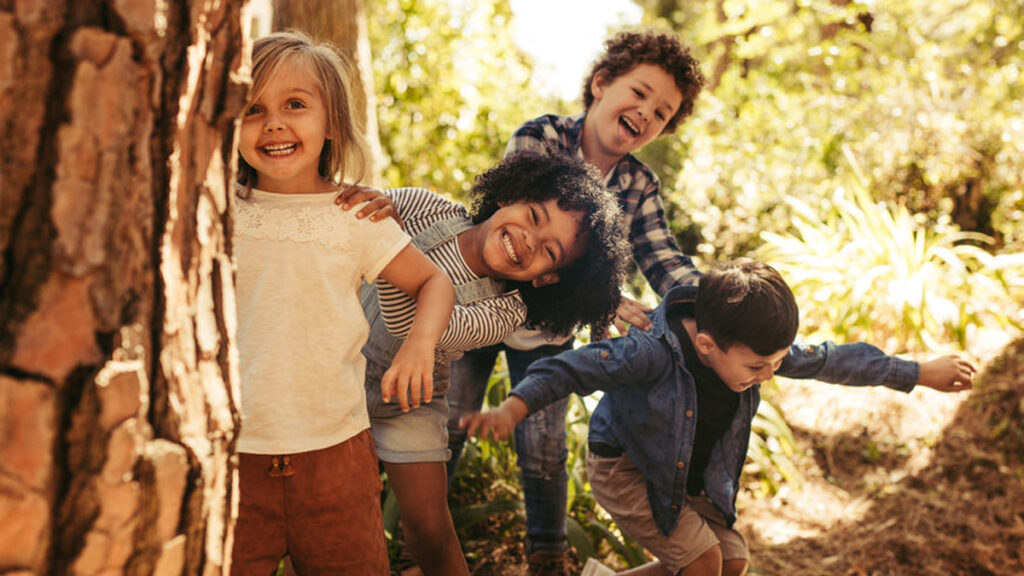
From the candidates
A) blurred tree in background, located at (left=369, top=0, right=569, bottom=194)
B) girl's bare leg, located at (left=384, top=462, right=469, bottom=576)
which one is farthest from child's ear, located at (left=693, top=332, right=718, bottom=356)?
blurred tree in background, located at (left=369, top=0, right=569, bottom=194)

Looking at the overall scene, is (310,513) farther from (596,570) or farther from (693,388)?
(693,388)

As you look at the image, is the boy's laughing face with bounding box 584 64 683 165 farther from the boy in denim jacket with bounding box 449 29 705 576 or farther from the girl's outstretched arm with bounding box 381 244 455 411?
the girl's outstretched arm with bounding box 381 244 455 411

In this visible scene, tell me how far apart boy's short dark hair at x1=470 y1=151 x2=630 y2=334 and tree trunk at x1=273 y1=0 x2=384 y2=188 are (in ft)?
5.02

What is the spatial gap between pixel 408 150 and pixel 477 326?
15.3ft

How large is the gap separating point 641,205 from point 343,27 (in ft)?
5.91

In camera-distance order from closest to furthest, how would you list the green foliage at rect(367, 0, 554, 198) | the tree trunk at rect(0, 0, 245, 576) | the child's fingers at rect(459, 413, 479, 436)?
the tree trunk at rect(0, 0, 245, 576)
the child's fingers at rect(459, 413, 479, 436)
the green foliage at rect(367, 0, 554, 198)

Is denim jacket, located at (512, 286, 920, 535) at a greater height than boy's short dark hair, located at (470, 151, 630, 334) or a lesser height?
lesser

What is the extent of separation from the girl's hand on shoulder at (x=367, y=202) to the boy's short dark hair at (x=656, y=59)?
4.74ft

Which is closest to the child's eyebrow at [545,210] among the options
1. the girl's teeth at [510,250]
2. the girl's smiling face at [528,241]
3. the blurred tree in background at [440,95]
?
the girl's smiling face at [528,241]

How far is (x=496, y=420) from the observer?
6.29 ft

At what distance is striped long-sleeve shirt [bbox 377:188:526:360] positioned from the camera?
6.36ft

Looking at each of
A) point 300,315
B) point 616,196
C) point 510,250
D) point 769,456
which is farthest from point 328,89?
point 769,456

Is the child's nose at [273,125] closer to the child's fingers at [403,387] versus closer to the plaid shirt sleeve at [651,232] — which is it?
the child's fingers at [403,387]

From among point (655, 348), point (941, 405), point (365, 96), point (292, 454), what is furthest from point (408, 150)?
point (292, 454)
